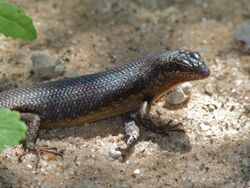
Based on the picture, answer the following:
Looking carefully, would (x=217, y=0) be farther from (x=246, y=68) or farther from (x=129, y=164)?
(x=129, y=164)

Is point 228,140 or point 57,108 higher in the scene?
point 57,108

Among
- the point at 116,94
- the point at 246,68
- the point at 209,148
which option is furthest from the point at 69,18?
the point at 209,148

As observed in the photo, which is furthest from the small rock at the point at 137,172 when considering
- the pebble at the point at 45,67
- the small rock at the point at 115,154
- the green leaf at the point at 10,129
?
the pebble at the point at 45,67

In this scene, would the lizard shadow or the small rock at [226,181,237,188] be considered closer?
the small rock at [226,181,237,188]

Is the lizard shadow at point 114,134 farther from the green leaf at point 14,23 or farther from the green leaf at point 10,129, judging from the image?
the green leaf at point 10,129

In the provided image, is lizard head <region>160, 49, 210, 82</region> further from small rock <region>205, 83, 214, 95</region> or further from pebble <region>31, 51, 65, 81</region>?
pebble <region>31, 51, 65, 81</region>

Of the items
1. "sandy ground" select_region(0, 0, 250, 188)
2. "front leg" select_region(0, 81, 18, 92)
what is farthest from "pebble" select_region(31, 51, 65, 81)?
"front leg" select_region(0, 81, 18, 92)

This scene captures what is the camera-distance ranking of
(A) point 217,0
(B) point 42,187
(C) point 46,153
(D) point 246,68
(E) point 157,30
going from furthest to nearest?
1. (A) point 217,0
2. (E) point 157,30
3. (D) point 246,68
4. (C) point 46,153
5. (B) point 42,187
